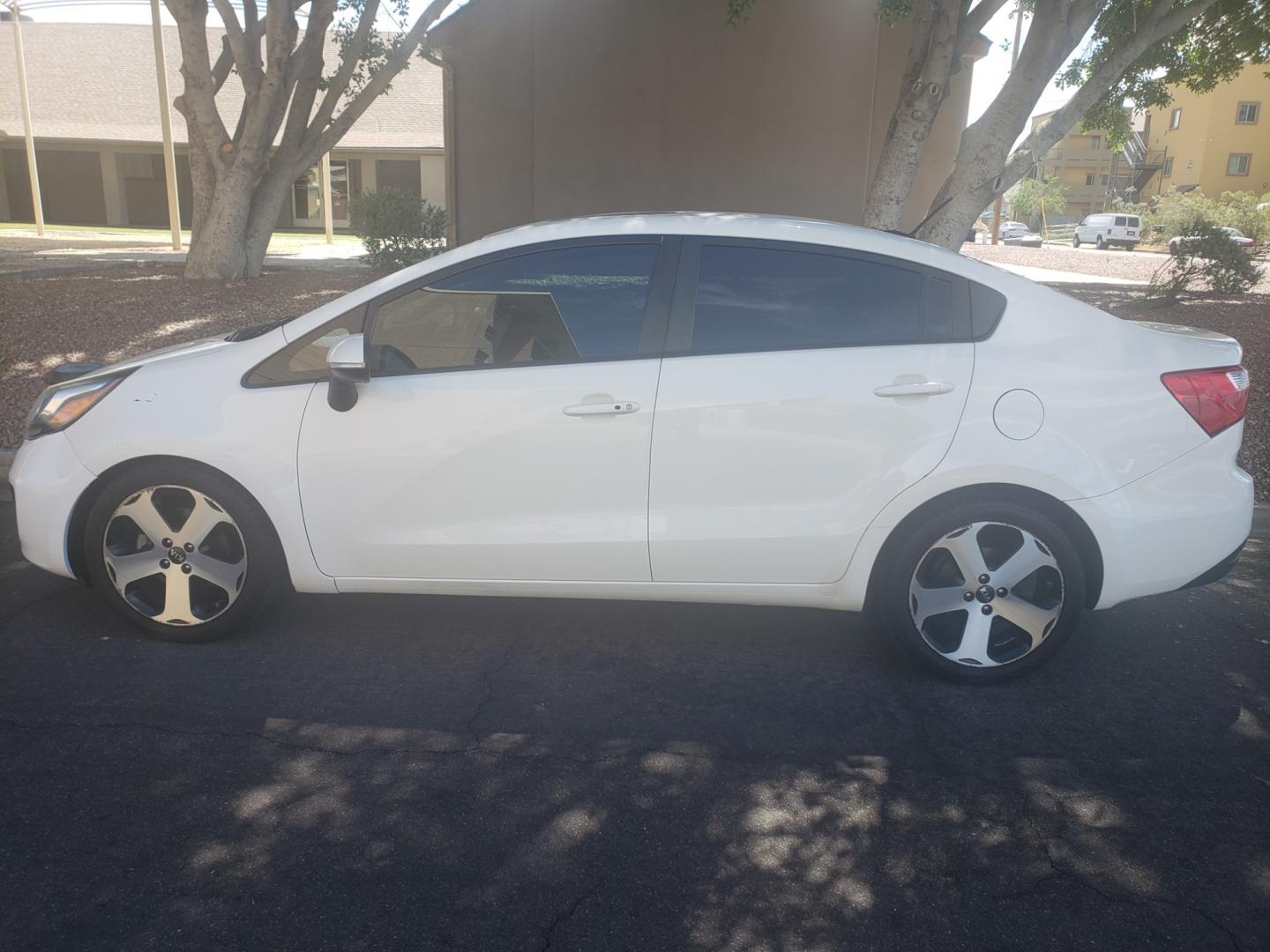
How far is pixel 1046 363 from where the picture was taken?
4004 mm

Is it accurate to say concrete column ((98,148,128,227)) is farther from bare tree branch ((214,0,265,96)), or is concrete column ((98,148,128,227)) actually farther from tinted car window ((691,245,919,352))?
tinted car window ((691,245,919,352))

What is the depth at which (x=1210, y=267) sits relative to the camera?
15.0 m

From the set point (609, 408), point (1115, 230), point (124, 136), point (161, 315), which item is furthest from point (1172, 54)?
point (1115, 230)

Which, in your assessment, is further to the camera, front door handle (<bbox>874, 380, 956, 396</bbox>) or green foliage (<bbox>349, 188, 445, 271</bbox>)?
green foliage (<bbox>349, 188, 445, 271</bbox>)

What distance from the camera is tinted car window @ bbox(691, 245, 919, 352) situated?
408cm

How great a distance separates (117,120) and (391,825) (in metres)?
33.4

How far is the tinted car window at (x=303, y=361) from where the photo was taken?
13.7ft

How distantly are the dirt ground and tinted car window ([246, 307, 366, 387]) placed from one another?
407 centimetres

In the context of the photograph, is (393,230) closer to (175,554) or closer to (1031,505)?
(175,554)

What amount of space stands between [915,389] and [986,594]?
0.84 metres

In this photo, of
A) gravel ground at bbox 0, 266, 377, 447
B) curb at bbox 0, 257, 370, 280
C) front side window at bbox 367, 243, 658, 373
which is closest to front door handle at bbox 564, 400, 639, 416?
front side window at bbox 367, 243, 658, 373

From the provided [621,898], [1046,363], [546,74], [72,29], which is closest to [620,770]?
[621,898]

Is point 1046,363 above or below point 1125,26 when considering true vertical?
below

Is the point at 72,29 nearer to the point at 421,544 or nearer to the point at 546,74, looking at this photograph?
the point at 546,74
